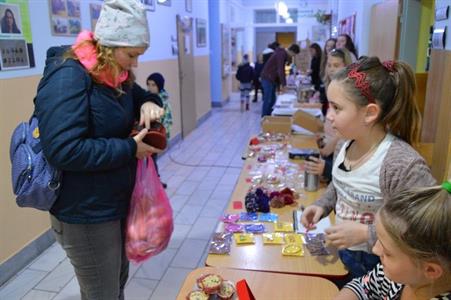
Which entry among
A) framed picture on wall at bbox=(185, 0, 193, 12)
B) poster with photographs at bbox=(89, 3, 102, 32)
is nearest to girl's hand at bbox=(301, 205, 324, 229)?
poster with photographs at bbox=(89, 3, 102, 32)

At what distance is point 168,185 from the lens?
4270 millimetres

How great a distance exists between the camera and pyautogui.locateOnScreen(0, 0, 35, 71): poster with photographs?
2.38m

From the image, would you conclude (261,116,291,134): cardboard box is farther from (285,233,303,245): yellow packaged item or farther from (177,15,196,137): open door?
(177,15,196,137): open door

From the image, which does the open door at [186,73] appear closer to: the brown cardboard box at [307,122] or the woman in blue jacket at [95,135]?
the brown cardboard box at [307,122]

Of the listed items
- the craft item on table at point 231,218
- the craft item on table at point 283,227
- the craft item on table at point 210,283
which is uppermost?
the craft item on table at point 210,283

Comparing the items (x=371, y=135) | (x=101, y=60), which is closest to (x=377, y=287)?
(x=371, y=135)

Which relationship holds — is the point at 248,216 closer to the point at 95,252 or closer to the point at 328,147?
the point at 95,252

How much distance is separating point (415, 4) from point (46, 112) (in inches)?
99.3

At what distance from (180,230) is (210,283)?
2069mm

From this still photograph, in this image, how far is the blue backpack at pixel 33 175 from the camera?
129cm

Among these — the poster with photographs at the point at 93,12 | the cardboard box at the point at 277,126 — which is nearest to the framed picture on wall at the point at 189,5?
the poster with photographs at the point at 93,12

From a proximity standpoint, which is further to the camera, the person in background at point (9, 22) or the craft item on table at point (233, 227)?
the person in background at point (9, 22)

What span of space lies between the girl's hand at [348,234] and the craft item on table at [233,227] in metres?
0.51

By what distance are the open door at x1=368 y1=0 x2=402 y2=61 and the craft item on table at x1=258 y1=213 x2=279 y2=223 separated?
5.75 ft
